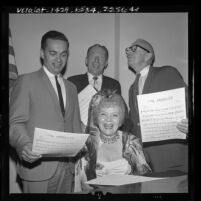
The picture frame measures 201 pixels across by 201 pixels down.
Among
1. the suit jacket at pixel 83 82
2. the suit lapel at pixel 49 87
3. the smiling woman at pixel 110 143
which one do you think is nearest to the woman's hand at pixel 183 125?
the smiling woman at pixel 110 143

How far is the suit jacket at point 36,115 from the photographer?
1553mm

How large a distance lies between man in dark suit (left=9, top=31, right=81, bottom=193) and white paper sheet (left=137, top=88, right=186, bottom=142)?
33cm

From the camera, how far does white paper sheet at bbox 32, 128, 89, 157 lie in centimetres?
156

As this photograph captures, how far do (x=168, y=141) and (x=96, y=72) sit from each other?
50cm

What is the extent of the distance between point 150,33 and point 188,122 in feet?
1.57

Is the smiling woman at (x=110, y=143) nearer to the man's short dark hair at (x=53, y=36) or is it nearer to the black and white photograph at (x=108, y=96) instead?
the black and white photograph at (x=108, y=96)

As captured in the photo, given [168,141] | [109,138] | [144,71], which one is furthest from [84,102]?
[168,141]

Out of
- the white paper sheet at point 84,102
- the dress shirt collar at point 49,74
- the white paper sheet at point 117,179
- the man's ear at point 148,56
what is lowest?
the white paper sheet at point 117,179

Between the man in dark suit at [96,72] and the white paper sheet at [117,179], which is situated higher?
the man in dark suit at [96,72]

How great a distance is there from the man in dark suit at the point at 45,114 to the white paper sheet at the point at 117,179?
13cm

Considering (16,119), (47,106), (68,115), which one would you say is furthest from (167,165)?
(16,119)

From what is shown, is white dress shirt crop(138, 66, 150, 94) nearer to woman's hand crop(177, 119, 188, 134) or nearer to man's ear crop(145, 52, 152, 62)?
man's ear crop(145, 52, 152, 62)

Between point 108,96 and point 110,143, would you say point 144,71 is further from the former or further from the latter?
point 110,143
